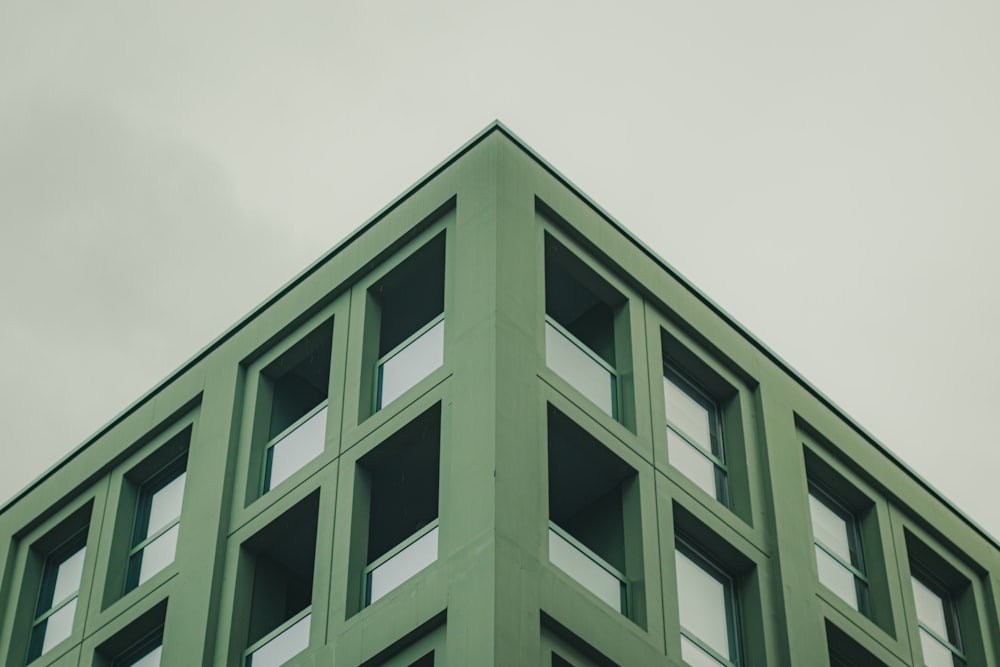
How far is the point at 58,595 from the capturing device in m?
35.7

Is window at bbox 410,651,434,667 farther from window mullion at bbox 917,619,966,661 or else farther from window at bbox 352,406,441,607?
window mullion at bbox 917,619,966,661

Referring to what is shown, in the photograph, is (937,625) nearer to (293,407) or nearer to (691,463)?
(691,463)

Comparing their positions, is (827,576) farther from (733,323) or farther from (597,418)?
(597,418)

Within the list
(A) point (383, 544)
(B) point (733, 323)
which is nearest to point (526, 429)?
(A) point (383, 544)

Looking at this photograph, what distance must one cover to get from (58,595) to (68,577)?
420mm

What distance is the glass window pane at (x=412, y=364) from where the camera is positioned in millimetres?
28734

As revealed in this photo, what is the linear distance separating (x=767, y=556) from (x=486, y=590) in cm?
853

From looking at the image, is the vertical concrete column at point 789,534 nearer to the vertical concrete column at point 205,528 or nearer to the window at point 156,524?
the vertical concrete column at point 205,528

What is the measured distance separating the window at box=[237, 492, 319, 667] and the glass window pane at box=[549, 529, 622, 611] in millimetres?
5159

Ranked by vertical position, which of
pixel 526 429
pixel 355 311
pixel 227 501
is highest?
pixel 355 311

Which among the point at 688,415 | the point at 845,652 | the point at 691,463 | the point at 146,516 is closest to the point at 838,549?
the point at 845,652

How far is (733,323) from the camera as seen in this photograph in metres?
33.6

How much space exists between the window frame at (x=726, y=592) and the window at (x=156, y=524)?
961cm


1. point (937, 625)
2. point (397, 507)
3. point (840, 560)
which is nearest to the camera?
point (397, 507)
